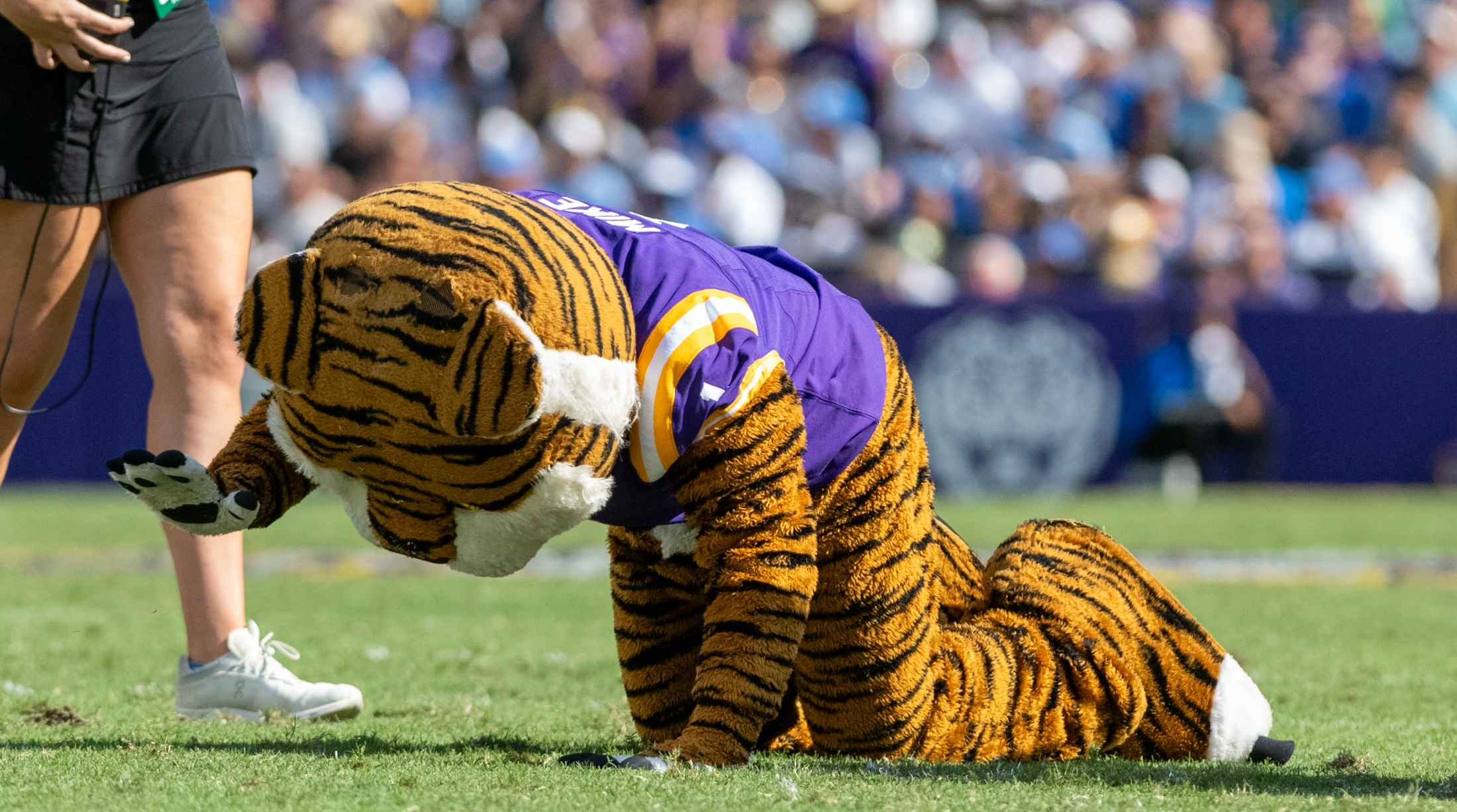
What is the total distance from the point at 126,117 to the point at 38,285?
34cm

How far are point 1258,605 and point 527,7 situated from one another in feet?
24.7

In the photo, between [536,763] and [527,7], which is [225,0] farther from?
[536,763]

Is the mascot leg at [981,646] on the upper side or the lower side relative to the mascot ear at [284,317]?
lower

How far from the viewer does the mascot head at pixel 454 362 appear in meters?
1.89

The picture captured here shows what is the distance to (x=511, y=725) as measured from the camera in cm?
280

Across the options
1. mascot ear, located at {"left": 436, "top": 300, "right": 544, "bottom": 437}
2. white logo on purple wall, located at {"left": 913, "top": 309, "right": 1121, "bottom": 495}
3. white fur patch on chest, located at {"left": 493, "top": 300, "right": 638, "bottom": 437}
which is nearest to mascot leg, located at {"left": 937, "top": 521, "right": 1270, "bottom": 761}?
white fur patch on chest, located at {"left": 493, "top": 300, "right": 638, "bottom": 437}

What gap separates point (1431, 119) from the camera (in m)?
10.7

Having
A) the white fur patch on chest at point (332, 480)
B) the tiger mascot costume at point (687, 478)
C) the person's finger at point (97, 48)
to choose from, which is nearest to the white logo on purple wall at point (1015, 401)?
the tiger mascot costume at point (687, 478)

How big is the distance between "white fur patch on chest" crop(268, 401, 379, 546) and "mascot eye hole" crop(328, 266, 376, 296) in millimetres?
261

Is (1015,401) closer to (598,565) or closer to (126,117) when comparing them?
(598,565)

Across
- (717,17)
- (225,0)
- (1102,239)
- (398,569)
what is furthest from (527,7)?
(398,569)

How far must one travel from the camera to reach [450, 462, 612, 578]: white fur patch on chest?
1977mm

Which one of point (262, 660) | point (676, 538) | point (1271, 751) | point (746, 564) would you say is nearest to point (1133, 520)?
point (1271, 751)

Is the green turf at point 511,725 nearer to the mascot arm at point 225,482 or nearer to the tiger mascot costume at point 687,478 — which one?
the tiger mascot costume at point 687,478
